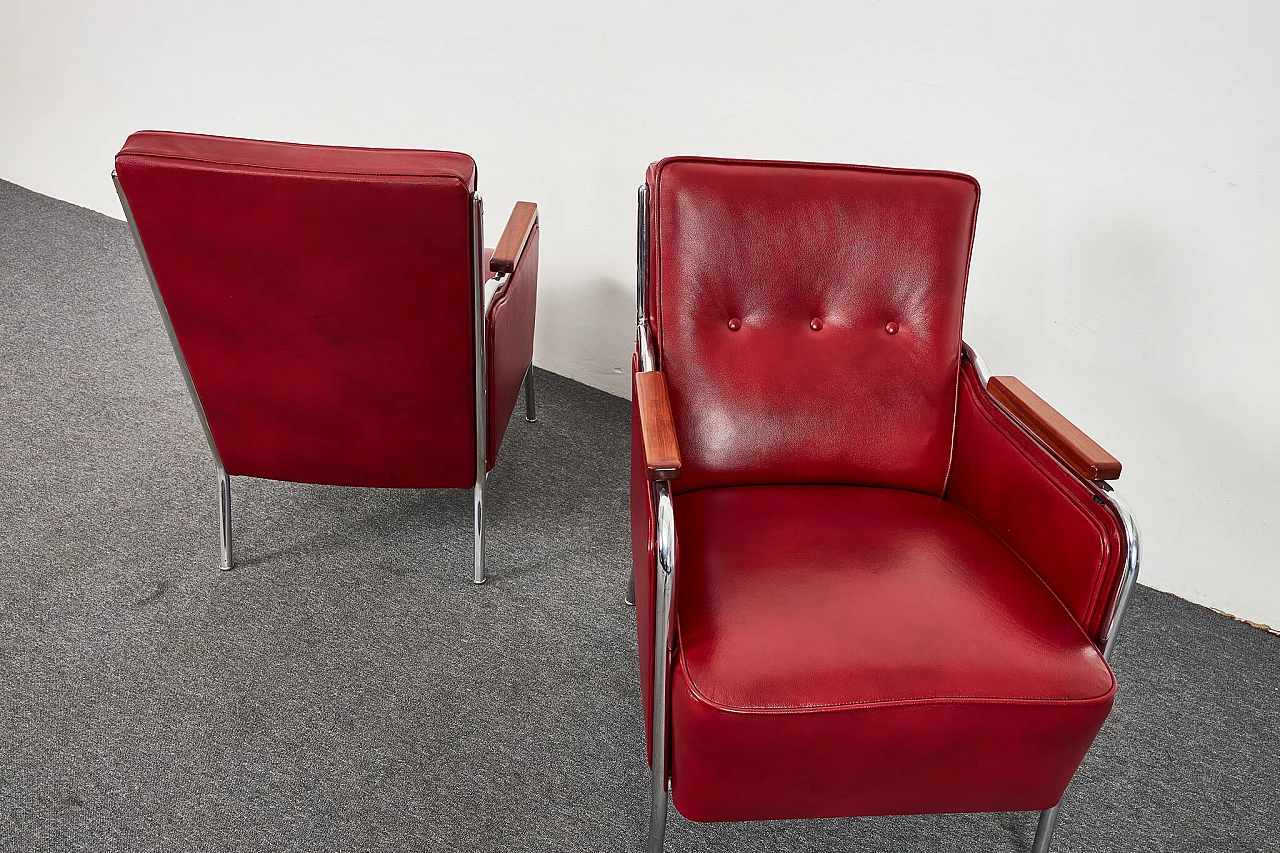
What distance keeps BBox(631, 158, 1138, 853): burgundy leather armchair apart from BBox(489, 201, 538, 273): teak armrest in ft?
1.09

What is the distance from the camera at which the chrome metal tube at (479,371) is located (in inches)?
56.9

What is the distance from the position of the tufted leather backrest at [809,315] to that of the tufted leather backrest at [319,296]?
0.37m

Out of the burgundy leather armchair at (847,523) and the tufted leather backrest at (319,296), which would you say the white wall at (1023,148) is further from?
the tufted leather backrest at (319,296)

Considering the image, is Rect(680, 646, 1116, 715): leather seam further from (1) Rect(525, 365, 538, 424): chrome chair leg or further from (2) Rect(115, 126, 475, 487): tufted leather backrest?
(1) Rect(525, 365, 538, 424): chrome chair leg

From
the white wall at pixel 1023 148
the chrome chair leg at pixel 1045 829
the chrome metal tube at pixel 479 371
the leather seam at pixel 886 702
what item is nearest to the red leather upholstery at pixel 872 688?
the leather seam at pixel 886 702

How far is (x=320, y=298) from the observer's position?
1.50 metres

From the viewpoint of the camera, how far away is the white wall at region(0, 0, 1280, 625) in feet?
5.50

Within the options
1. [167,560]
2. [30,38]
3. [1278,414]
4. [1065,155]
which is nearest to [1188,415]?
[1278,414]

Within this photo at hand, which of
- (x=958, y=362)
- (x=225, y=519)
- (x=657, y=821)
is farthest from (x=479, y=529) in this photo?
(x=958, y=362)

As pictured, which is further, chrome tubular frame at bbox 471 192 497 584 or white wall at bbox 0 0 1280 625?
white wall at bbox 0 0 1280 625

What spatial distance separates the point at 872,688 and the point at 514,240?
117 centimetres

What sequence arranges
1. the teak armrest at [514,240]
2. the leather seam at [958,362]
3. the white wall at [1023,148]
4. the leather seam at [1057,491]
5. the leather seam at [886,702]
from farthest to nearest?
the teak armrest at [514,240] → the white wall at [1023,148] → the leather seam at [958,362] → the leather seam at [1057,491] → the leather seam at [886,702]

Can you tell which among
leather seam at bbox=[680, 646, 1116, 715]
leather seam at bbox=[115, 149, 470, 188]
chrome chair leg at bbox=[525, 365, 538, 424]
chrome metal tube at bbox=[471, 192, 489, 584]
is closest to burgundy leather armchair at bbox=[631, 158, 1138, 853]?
leather seam at bbox=[680, 646, 1116, 715]

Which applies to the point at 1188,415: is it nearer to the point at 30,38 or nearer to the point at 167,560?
the point at 167,560
